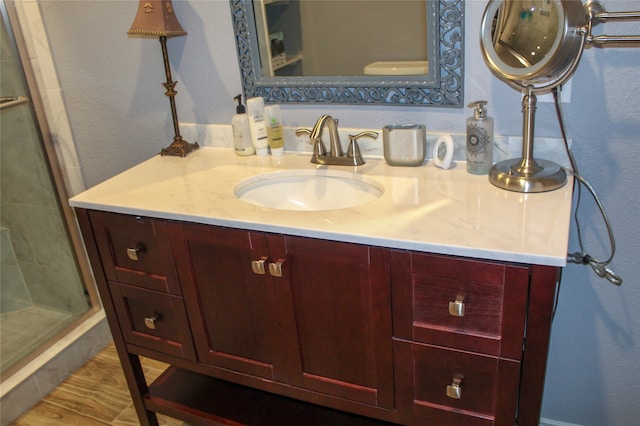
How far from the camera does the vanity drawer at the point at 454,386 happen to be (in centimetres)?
111

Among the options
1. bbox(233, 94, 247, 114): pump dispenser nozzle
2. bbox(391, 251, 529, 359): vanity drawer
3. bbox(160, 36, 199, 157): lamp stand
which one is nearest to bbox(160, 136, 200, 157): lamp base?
bbox(160, 36, 199, 157): lamp stand

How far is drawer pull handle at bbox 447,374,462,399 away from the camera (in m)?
1.13

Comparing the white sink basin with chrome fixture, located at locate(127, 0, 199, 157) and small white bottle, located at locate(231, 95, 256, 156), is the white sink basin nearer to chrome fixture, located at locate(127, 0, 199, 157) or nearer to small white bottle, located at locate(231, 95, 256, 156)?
small white bottle, located at locate(231, 95, 256, 156)

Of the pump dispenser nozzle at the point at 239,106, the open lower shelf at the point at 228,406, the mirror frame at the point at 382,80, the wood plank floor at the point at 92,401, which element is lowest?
the wood plank floor at the point at 92,401

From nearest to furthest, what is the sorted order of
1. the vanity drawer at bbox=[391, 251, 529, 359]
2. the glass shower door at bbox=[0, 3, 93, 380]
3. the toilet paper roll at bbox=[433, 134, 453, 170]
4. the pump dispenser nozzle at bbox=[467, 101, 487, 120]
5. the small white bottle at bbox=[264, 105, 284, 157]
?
the vanity drawer at bbox=[391, 251, 529, 359]
the pump dispenser nozzle at bbox=[467, 101, 487, 120]
the toilet paper roll at bbox=[433, 134, 453, 170]
the small white bottle at bbox=[264, 105, 284, 157]
the glass shower door at bbox=[0, 3, 93, 380]

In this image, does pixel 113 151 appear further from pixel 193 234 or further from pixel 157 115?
pixel 193 234

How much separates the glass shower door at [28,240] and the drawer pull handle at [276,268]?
128 cm

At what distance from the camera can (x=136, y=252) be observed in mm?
1438

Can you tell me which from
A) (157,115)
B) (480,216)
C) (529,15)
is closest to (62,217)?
(157,115)

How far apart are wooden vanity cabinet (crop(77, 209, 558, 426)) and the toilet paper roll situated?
0.40m

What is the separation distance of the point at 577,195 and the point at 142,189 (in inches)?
44.7

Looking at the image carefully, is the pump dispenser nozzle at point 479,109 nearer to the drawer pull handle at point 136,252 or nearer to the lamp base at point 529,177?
the lamp base at point 529,177

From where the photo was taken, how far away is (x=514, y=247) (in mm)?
1006

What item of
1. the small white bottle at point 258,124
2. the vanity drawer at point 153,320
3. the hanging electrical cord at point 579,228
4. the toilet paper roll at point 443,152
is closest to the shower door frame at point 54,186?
the vanity drawer at point 153,320
